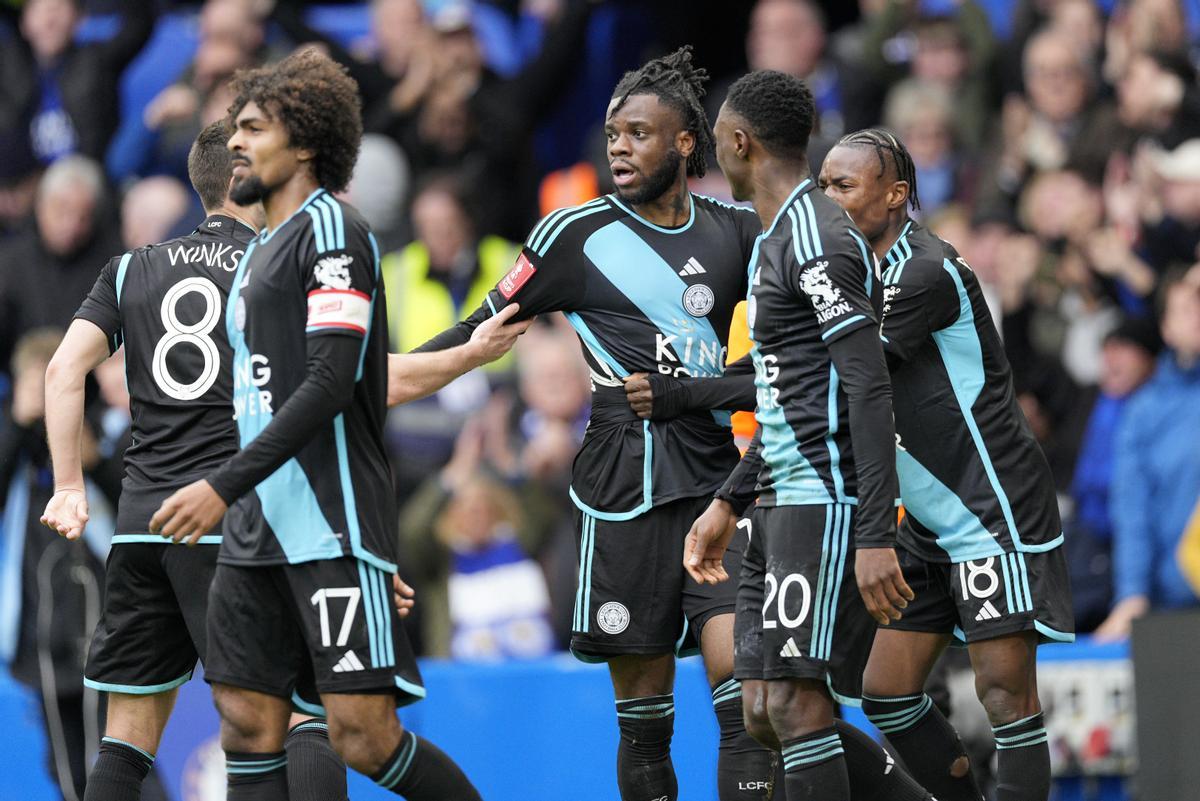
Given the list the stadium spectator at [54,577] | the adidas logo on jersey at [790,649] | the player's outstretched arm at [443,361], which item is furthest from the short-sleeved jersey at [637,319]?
the stadium spectator at [54,577]

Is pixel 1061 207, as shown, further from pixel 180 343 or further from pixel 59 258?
pixel 59 258

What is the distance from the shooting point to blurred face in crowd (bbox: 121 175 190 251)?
38.2ft

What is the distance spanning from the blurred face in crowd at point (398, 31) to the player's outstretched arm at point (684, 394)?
Result: 6.34 metres

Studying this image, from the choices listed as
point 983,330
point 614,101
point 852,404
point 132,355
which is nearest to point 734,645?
point 852,404

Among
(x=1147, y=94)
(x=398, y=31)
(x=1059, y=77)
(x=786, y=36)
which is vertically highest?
(x=398, y=31)

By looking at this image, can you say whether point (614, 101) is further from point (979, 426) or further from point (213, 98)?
point (213, 98)

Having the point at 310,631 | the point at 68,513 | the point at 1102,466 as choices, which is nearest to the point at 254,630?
the point at 310,631

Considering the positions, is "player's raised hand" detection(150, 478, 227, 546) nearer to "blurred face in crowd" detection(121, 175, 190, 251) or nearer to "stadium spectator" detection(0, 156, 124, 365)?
"blurred face in crowd" detection(121, 175, 190, 251)

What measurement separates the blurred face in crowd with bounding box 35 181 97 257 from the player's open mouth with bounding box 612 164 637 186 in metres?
6.32

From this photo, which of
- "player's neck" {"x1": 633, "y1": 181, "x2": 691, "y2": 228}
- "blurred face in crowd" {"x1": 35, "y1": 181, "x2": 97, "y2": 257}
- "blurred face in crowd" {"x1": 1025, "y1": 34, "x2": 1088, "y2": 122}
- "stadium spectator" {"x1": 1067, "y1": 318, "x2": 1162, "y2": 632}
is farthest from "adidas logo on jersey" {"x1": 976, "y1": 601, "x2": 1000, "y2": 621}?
"blurred face in crowd" {"x1": 35, "y1": 181, "x2": 97, "y2": 257}

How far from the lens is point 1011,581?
6.15m

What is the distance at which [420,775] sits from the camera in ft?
17.6

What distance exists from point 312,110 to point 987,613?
277 cm

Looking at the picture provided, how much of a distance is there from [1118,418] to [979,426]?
3852 millimetres
